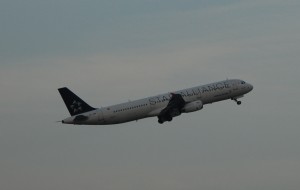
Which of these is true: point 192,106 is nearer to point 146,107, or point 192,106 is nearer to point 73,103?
point 146,107

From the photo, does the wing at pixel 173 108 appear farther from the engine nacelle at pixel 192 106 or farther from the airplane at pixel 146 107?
the engine nacelle at pixel 192 106

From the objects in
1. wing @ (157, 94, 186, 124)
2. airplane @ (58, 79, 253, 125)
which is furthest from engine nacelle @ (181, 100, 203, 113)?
wing @ (157, 94, 186, 124)

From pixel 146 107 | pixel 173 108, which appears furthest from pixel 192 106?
pixel 146 107

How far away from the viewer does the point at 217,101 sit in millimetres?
107000

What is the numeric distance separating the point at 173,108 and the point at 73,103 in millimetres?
17502

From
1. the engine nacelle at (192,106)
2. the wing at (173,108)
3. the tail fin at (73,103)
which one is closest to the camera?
the tail fin at (73,103)

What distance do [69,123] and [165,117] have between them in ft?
55.8

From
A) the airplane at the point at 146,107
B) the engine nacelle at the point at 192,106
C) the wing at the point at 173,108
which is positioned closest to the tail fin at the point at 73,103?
the airplane at the point at 146,107

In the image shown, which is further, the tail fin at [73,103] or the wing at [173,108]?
the wing at [173,108]

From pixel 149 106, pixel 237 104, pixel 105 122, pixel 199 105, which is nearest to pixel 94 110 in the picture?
pixel 105 122

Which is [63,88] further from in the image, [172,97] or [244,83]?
[244,83]

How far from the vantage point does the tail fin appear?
331ft

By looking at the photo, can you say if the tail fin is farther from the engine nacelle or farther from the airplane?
the engine nacelle

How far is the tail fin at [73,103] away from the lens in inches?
3969
